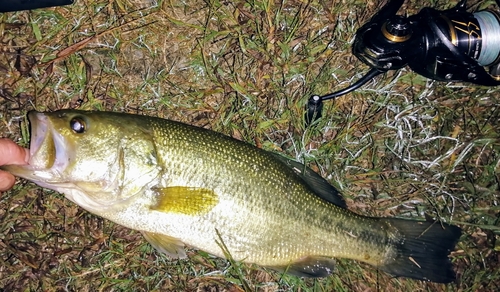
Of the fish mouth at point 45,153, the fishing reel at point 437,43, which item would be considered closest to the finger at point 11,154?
the fish mouth at point 45,153

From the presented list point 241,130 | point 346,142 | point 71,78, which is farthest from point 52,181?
point 346,142

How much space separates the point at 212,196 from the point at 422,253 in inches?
69.2

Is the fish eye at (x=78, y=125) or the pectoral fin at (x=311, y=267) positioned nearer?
the fish eye at (x=78, y=125)

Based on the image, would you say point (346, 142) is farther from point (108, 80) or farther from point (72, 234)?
point (72, 234)

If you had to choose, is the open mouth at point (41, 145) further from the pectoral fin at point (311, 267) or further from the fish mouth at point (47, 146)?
the pectoral fin at point (311, 267)

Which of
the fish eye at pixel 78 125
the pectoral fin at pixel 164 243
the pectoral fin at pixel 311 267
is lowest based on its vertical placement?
the pectoral fin at pixel 311 267

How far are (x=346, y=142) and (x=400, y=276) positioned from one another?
115 centimetres

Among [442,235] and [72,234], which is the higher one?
[442,235]

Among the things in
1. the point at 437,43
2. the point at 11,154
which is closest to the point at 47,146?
A: the point at 11,154

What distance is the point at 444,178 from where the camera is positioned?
349cm

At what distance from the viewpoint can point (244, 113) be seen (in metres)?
3.45

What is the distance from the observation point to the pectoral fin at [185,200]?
266 cm

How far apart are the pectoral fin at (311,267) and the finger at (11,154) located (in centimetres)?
195

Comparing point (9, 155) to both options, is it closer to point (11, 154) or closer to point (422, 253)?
point (11, 154)
